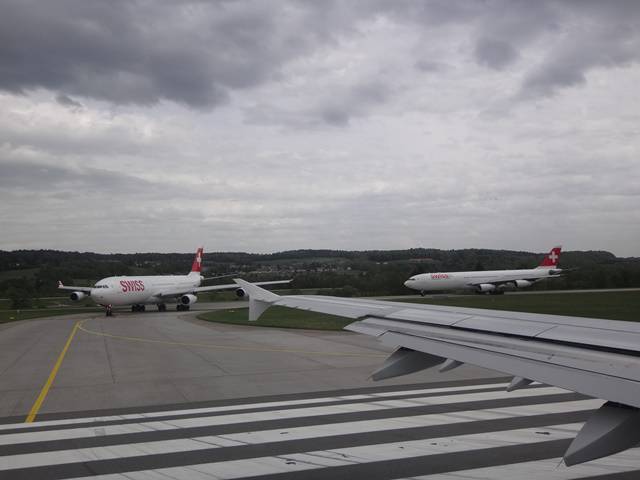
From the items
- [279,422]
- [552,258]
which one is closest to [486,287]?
[552,258]

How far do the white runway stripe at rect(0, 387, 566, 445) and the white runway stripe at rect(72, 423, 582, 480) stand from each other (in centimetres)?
220

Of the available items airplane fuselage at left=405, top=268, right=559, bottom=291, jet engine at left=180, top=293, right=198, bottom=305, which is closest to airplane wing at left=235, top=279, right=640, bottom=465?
jet engine at left=180, top=293, right=198, bottom=305

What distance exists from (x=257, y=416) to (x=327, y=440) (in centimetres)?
204

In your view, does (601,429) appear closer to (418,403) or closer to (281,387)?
(418,403)

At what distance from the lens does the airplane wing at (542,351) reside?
3.24 meters

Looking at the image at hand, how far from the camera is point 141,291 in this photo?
149 feet

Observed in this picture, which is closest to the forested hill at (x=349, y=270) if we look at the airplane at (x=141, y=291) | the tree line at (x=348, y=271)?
the tree line at (x=348, y=271)

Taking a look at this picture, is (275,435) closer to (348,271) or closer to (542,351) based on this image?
(542,351)

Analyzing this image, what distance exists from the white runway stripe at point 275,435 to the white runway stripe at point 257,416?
837 millimetres

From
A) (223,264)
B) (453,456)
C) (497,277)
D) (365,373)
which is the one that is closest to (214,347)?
(365,373)

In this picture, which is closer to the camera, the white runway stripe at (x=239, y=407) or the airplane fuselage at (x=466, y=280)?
the white runway stripe at (x=239, y=407)

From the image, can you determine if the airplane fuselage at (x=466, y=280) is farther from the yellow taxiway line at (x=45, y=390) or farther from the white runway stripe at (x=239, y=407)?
the white runway stripe at (x=239, y=407)

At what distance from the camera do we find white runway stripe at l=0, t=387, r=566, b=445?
876cm

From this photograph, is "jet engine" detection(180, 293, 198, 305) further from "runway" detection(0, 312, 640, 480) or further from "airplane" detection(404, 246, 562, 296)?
"runway" detection(0, 312, 640, 480)
